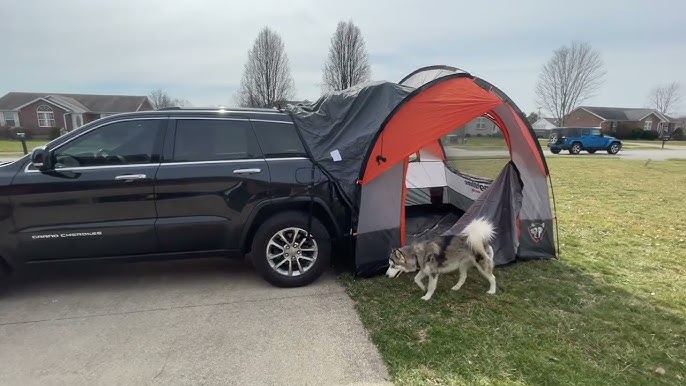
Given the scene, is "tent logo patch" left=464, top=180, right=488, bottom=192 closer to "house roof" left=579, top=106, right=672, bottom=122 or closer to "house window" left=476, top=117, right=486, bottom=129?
"house window" left=476, top=117, right=486, bottom=129

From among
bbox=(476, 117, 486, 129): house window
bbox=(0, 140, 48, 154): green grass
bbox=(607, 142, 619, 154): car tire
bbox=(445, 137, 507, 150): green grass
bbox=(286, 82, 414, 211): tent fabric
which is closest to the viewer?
bbox=(286, 82, 414, 211): tent fabric

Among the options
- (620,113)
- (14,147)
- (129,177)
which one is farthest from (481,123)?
(620,113)

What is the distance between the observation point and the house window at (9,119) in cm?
4319

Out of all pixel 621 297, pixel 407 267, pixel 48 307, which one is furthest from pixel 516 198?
pixel 48 307

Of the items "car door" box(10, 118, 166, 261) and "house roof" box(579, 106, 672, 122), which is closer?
"car door" box(10, 118, 166, 261)

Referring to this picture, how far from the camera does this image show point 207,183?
12.6ft

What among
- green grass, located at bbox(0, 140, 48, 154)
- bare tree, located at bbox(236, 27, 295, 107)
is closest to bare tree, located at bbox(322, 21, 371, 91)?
bare tree, located at bbox(236, 27, 295, 107)

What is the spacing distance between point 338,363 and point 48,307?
9.80 ft

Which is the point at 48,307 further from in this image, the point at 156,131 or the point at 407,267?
the point at 407,267

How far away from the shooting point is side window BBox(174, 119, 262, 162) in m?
3.94

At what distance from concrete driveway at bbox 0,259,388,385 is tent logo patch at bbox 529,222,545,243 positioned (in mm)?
2617

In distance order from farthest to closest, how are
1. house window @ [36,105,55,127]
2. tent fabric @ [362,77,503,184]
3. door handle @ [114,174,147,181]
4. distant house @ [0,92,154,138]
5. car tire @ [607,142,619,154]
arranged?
house window @ [36,105,55,127]
distant house @ [0,92,154,138]
car tire @ [607,142,619,154]
tent fabric @ [362,77,503,184]
door handle @ [114,174,147,181]

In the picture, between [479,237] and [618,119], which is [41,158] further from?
[618,119]

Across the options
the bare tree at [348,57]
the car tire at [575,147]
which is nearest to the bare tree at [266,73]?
the bare tree at [348,57]
